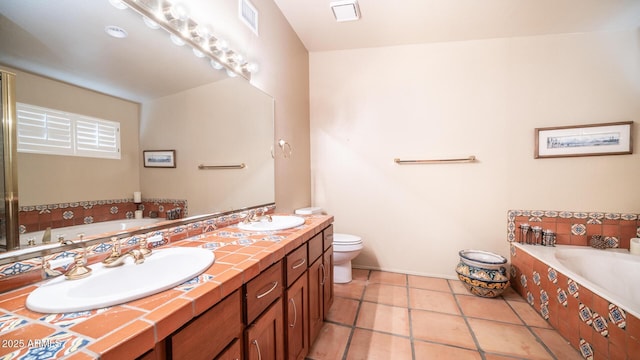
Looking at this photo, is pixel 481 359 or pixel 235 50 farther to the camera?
pixel 235 50

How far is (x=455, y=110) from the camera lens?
2.52m

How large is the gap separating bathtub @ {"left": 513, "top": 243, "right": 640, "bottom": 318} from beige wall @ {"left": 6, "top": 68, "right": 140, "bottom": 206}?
260 cm

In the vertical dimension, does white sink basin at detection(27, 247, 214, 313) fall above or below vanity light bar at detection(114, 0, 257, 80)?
below

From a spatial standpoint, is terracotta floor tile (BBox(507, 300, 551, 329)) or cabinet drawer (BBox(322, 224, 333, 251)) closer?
cabinet drawer (BBox(322, 224, 333, 251))

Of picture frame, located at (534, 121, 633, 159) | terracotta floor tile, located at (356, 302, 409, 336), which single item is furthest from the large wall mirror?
picture frame, located at (534, 121, 633, 159)

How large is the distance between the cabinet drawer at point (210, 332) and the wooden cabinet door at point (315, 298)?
2.17 ft

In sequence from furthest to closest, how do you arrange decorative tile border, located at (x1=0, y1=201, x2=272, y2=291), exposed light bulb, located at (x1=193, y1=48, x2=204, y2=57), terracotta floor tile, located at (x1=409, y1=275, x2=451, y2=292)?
terracotta floor tile, located at (x1=409, y1=275, x2=451, y2=292) < exposed light bulb, located at (x1=193, y1=48, x2=204, y2=57) < decorative tile border, located at (x1=0, y1=201, x2=272, y2=291)

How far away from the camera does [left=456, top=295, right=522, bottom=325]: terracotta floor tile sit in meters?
1.88

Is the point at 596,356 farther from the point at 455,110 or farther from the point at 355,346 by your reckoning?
the point at 455,110

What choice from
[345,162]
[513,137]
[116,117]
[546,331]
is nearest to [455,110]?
[513,137]

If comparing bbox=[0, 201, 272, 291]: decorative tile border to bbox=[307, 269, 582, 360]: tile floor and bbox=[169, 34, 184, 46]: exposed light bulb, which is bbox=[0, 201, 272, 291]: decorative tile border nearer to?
bbox=[169, 34, 184, 46]: exposed light bulb

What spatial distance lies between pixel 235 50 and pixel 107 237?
4.23 feet

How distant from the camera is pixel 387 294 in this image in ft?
7.38

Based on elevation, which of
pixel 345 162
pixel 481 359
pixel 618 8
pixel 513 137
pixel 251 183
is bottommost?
pixel 481 359
